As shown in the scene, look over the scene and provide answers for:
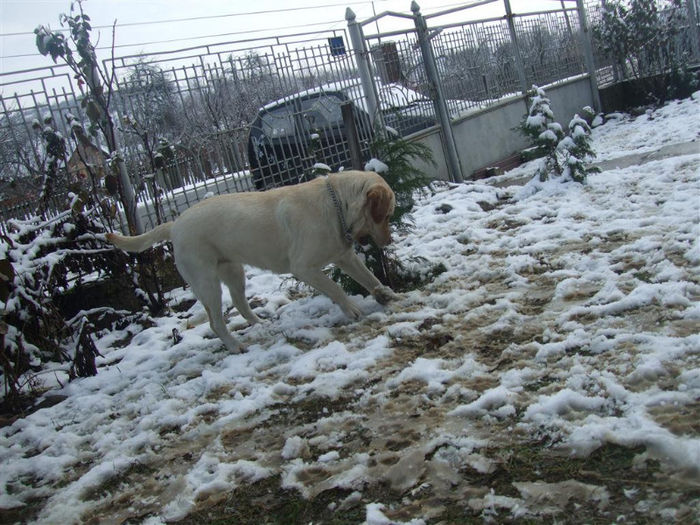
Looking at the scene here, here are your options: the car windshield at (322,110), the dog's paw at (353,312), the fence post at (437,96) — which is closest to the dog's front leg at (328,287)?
the dog's paw at (353,312)

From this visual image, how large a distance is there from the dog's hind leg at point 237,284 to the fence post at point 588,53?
1319cm

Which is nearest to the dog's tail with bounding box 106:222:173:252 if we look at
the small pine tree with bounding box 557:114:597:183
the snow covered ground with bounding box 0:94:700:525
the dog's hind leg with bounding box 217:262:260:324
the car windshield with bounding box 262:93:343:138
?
the dog's hind leg with bounding box 217:262:260:324

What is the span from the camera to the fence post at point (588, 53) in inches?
570

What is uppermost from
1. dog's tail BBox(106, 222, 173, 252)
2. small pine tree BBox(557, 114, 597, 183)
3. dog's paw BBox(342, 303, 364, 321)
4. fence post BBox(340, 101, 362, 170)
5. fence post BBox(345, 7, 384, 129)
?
fence post BBox(345, 7, 384, 129)

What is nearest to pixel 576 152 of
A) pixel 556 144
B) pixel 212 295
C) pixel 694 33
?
pixel 556 144

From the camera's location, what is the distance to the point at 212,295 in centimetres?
459

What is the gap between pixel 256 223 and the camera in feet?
14.7

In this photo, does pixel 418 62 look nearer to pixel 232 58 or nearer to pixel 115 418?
pixel 232 58

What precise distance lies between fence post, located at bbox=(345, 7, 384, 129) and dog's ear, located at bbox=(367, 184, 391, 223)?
4887 mm

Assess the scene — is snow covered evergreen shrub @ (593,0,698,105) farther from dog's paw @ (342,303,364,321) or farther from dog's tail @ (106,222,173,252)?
dog's tail @ (106,222,173,252)

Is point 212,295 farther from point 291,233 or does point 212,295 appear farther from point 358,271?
point 358,271

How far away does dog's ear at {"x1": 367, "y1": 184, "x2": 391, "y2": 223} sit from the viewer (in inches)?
166

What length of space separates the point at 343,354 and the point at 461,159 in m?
7.60

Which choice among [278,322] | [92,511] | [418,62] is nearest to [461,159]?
[418,62]
